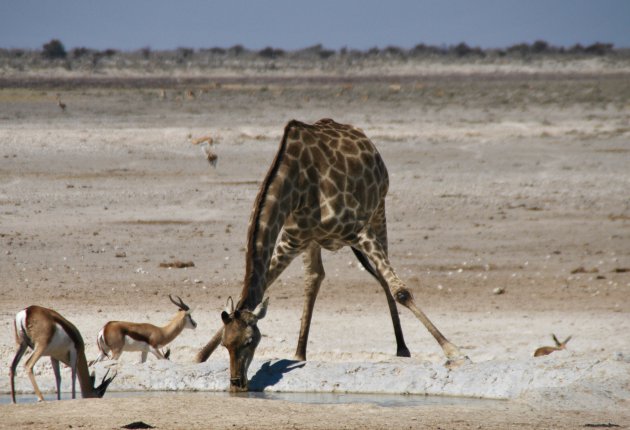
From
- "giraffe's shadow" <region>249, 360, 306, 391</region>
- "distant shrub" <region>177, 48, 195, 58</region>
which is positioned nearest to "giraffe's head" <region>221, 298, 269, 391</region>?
"giraffe's shadow" <region>249, 360, 306, 391</region>

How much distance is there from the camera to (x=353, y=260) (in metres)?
17.2

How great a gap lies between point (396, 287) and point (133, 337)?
2.54 meters

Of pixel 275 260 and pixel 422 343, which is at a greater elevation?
pixel 275 260

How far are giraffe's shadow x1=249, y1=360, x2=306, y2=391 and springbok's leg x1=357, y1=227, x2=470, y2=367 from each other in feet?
4.47

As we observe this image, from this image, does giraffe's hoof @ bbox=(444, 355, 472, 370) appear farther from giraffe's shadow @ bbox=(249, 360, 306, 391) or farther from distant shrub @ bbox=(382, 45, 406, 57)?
distant shrub @ bbox=(382, 45, 406, 57)

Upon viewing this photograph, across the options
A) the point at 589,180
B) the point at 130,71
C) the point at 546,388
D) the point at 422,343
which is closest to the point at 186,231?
the point at 422,343

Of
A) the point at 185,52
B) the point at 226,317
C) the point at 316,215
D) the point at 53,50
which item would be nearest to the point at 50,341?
the point at 226,317

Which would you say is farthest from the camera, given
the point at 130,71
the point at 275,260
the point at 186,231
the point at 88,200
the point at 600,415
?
the point at 130,71

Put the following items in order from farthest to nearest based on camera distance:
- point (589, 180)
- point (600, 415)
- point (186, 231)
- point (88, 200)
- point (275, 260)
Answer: point (589, 180) < point (88, 200) < point (186, 231) < point (275, 260) < point (600, 415)

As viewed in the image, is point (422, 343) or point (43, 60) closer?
point (422, 343)

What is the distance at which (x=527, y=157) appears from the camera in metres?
26.9

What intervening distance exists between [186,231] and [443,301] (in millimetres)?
5524

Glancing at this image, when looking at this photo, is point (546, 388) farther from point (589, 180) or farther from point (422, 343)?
point (589, 180)

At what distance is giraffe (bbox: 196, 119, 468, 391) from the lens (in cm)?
1031
